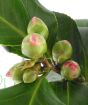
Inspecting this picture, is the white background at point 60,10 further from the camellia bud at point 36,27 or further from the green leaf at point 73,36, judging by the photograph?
the camellia bud at point 36,27

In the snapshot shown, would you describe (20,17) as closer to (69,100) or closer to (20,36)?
(20,36)

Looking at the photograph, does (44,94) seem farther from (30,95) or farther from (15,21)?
(15,21)

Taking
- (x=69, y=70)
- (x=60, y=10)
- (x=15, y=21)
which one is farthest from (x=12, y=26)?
(x=60, y=10)

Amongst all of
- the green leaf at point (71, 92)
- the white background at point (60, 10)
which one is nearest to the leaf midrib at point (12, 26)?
the green leaf at point (71, 92)

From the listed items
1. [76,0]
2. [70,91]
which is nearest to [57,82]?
[70,91]

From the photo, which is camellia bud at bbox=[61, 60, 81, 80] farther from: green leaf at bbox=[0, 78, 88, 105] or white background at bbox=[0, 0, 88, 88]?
white background at bbox=[0, 0, 88, 88]

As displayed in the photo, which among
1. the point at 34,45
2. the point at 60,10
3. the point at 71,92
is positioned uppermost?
the point at 34,45
